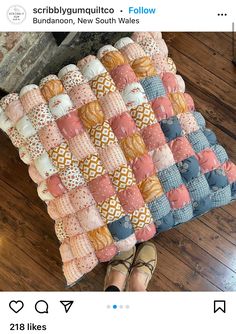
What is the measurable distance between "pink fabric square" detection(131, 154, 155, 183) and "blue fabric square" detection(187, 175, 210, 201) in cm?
14

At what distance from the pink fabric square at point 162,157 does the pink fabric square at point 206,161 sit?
0.10 metres

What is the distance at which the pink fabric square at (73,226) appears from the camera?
144 centimetres

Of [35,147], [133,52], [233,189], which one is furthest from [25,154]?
[233,189]

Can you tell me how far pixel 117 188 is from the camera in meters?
1.42

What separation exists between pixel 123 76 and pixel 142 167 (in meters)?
0.30

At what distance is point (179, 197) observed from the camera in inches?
56.4

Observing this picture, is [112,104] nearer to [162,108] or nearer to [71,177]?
[162,108]

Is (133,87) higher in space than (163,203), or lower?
higher
